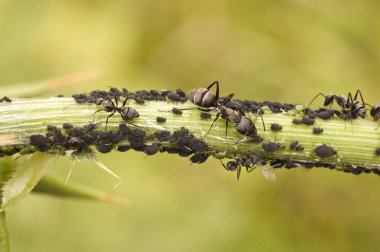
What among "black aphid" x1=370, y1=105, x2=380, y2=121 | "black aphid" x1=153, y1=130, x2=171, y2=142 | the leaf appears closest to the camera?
the leaf

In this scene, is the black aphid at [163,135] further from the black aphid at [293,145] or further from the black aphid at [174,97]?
the black aphid at [293,145]

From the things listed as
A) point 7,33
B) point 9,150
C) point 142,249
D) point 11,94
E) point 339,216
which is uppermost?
point 7,33

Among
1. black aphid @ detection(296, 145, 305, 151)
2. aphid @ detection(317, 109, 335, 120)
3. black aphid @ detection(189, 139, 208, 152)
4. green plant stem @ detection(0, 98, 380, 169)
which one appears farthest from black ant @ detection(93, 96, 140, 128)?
aphid @ detection(317, 109, 335, 120)

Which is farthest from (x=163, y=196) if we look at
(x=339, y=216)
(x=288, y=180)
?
(x=339, y=216)

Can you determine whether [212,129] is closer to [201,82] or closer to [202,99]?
[202,99]

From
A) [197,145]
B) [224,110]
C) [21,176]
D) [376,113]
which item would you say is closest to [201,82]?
[376,113]

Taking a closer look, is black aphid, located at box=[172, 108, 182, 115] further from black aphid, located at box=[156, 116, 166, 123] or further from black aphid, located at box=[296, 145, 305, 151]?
black aphid, located at box=[296, 145, 305, 151]

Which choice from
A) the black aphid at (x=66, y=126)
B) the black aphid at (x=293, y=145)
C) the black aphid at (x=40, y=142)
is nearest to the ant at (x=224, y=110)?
the black aphid at (x=293, y=145)

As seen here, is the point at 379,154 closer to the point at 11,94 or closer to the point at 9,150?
the point at 9,150
